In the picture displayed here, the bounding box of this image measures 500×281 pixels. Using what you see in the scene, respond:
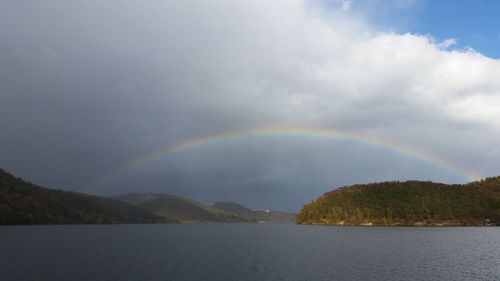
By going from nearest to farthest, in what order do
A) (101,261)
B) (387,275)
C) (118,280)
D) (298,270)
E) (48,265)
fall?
(118,280)
(387,275)
(298,270)
(48,265)
(101,261)

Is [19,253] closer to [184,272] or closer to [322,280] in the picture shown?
[184,272]

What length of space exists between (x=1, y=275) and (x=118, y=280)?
81.2 feet

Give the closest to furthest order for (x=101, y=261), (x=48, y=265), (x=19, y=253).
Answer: (x=48, y=265), (x=101, y=261), (x=19, y=253)

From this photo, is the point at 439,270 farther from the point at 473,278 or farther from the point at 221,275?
the point at 221,275

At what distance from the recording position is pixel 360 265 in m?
103

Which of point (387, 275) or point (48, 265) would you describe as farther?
point (48, 265)

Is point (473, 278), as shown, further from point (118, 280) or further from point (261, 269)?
point (118, 280)

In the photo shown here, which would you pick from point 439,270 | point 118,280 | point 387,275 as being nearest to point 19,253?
point 118,280

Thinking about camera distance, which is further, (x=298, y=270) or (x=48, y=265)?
(x=48, y=265)

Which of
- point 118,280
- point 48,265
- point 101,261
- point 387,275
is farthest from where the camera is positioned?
point 101,261

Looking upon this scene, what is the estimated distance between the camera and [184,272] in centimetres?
9075

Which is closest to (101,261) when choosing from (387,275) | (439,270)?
(387,275)

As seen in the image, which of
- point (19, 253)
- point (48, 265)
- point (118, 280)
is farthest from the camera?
point (19, 253)

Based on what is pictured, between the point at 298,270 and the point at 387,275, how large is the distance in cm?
1957
